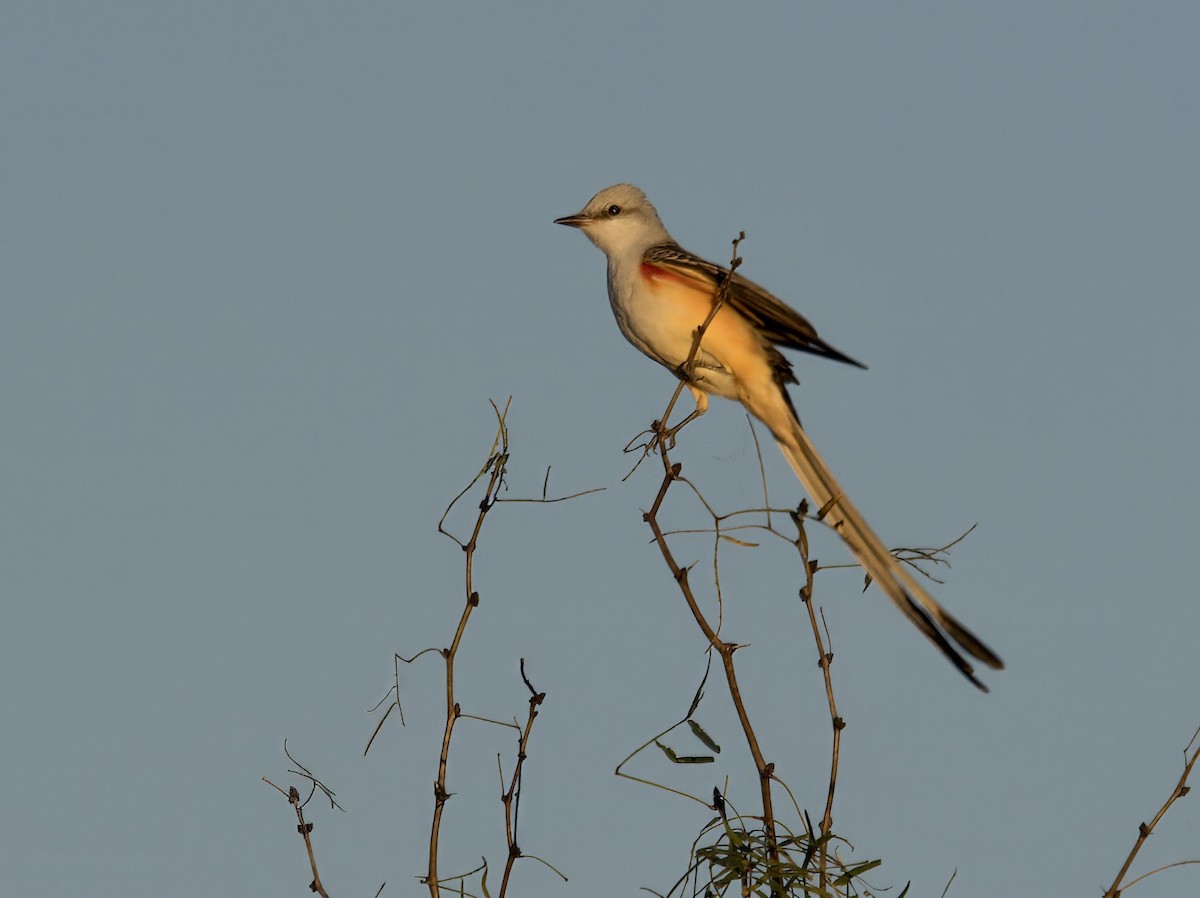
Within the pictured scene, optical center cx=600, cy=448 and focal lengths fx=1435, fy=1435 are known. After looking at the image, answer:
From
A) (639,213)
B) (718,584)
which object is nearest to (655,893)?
(718,584)

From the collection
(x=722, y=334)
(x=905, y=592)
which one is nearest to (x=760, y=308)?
(x=722, y=334)

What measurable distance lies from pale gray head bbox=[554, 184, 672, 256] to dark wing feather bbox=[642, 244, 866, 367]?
59 cm

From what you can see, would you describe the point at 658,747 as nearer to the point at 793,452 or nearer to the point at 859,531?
the point at 859,531

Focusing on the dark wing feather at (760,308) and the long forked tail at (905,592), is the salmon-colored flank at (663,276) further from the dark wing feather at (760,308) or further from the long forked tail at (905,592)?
the long forked tail at (905,592)

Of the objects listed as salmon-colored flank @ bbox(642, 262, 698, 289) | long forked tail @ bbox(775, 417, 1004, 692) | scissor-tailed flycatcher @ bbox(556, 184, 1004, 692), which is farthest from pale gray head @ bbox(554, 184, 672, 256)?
long forked tail @ bbox(775, 417, 1004, 692)

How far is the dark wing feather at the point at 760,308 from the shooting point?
4.41 meters

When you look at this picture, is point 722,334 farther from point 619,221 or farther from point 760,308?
point 619,221

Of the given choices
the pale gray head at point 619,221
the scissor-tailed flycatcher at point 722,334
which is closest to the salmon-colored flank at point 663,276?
the scissor-tailed flycatcher at point 722,334

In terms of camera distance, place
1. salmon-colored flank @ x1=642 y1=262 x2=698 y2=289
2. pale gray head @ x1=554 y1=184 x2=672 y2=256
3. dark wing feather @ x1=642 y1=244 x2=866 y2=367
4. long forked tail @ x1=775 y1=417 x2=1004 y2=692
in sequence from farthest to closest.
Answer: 1. pale gray head @ x1=554 y1=184 x2=672 y2=256
2. salmon-colored flank @ x1=642 y1=262 x2=698 y2=289
3. dark wing feather @ x1=642 y1=244 x2=866 y2=367
4. long forked tail @ x1=775 y1=417 x2=1004 y2=692

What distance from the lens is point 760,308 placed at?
14.6ft

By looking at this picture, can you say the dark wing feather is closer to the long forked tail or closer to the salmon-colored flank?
the salmon-colored flank

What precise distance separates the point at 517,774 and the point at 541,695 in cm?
14

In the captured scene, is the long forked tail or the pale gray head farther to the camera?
the pale gray head

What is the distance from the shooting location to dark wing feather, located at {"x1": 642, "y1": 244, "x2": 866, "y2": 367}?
174 inches
